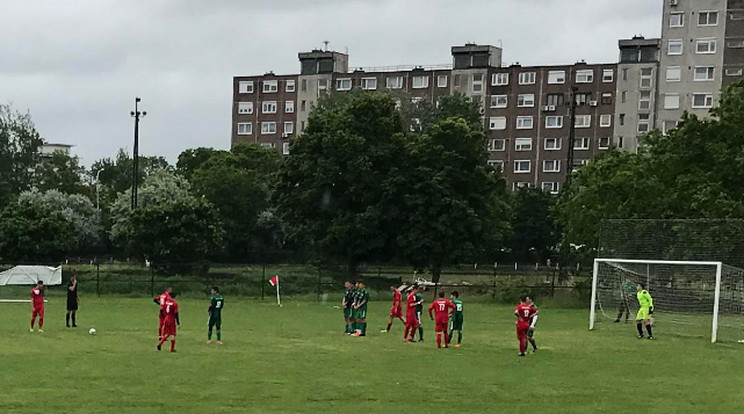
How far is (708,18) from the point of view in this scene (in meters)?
103

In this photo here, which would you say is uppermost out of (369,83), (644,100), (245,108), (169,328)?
(369,83)

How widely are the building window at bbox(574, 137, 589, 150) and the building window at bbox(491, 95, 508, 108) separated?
896 cm

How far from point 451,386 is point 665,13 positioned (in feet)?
295

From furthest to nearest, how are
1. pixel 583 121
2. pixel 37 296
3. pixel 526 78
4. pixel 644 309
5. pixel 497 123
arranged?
pixel 497 123, pixel 526 78, pixel 583 121, pixel 644 309, pixel 37 296

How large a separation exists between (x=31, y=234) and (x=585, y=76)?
220ft

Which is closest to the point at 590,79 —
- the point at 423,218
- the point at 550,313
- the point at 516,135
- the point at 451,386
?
the point at 516,135

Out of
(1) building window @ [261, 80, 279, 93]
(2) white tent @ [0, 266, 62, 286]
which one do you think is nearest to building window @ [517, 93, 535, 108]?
(1) building window @ [261, 80, 279, 93]

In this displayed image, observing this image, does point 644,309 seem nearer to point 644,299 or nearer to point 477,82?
point 644,299

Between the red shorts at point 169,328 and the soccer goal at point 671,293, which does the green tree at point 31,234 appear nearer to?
the soccer goal at point 671,293

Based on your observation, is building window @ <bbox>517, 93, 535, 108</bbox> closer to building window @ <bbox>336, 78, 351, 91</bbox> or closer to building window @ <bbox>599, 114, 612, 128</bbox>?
building window @ <bbox>599, 114, 612, 128</bbox>

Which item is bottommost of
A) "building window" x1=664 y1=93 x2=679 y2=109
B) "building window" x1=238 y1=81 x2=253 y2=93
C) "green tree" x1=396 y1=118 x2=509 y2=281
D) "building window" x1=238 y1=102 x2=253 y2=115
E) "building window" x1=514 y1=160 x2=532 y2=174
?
"green tree" x1=396 y1=118 x2=509 y2=281

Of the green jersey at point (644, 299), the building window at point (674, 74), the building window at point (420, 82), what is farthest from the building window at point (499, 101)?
the green jersey at point (644, 299)

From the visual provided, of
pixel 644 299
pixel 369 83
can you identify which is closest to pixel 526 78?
pixel 369 83

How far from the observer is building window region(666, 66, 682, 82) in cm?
10506
